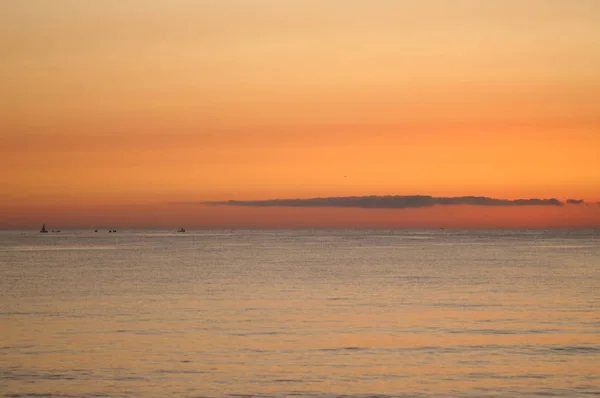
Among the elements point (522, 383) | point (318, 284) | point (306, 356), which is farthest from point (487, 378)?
point (318, 284)

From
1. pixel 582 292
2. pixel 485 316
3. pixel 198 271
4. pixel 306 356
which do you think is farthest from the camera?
pixel 198 271

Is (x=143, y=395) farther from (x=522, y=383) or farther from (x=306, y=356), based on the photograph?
(x=522, y=383)

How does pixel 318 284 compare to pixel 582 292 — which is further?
pixel 318 284

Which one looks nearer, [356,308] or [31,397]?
[31,397]

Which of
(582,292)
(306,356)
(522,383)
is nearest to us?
(522,383)

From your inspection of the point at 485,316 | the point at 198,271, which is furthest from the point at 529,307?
the point at 198,271

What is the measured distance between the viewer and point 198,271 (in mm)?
89562

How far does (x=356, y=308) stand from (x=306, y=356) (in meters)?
17.1

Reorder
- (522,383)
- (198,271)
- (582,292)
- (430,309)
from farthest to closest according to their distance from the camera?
(198,271) → (582,292) → (430,309) → (522,383)

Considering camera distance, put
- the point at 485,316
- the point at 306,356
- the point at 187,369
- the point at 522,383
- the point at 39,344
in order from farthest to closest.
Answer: the point at 485,316
the point at 39,344
the point at 306,356
the point at 187,369
the point at 522,383

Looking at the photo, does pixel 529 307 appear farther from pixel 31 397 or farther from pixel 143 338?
pixel 31 397

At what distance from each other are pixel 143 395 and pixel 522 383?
1179 centimetres

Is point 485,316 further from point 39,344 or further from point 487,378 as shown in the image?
point 39,344

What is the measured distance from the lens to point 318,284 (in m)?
69.0
